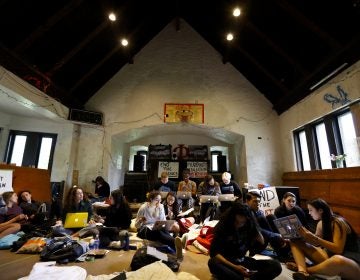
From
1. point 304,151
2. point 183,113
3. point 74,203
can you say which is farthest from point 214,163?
point 74,203

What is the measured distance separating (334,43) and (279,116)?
294cm

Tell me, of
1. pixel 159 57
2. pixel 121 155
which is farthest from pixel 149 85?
pixel 121 155

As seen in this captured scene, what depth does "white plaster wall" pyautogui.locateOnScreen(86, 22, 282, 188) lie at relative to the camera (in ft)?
22.3

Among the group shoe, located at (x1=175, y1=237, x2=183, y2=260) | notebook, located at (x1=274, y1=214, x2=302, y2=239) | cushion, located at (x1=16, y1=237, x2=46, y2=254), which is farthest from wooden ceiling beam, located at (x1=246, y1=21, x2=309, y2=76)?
cushion, located at (x1=16, y1=237, x2=46, y2=254)

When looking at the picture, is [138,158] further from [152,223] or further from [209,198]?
[152,223]

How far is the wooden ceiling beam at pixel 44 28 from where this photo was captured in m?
4.47

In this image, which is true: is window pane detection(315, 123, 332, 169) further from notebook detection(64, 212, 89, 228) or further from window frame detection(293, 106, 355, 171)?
notebook detection(64, 212, 89, 228)

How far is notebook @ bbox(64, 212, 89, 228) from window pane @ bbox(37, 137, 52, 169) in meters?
3.89

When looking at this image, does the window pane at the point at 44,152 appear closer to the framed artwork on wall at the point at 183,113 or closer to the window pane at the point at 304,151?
the framed artwork on wall at the point at 183,113

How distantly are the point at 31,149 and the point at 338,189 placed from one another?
26.9ft

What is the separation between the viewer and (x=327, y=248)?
7.66 feet

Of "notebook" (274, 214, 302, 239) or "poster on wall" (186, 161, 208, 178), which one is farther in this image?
"poster on wall" (186, 161, 208, 178)

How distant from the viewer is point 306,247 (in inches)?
99.6

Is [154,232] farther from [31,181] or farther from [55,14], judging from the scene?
[55,14]
